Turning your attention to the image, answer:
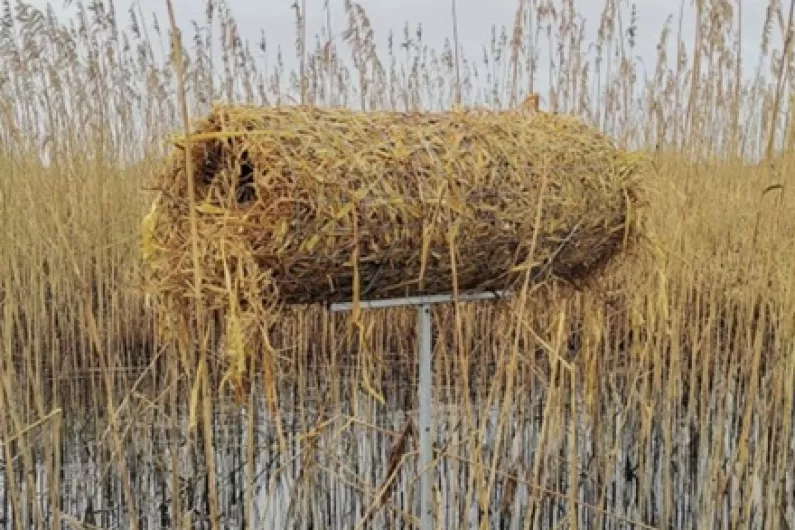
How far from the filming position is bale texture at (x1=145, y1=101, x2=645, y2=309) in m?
1.02

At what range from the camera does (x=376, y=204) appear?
1.07 m

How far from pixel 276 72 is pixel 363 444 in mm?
1163

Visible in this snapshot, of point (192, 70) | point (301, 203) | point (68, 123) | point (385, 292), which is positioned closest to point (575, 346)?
point (192, 70)

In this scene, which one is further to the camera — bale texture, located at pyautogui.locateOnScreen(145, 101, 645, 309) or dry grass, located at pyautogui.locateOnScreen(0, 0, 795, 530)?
dry grass, located at pyautogui.locateOnScreen(0, 0, 795, 530)

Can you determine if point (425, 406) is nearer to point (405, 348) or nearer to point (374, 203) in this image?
point (374, 203)

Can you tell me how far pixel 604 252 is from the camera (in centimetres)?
138

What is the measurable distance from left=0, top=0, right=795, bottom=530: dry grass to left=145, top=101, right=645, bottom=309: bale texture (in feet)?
0.65

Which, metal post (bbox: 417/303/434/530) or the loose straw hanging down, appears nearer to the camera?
the loose straw hanging down

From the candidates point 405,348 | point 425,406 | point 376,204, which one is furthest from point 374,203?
point 405,348

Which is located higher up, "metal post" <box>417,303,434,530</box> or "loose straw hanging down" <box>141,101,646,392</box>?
"loose straw hanging down" <box>141,101,646,392</box>

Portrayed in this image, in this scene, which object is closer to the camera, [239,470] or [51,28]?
[239,470]

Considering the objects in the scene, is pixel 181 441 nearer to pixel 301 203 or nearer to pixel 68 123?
pixel 68 123

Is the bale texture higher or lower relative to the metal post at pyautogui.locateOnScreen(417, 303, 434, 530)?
higher

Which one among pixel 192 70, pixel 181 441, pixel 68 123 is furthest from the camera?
pixel 192 70
